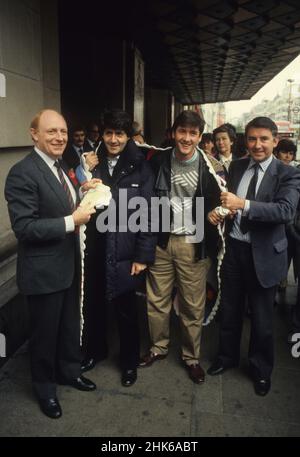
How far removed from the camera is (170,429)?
2.56 meters

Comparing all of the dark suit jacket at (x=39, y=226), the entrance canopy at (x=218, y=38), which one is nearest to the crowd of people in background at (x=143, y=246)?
the dark suit jacket at (x=39, y=226)

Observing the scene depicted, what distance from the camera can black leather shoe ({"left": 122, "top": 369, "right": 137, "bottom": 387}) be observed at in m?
3.07

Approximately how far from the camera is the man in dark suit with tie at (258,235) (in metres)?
2.74

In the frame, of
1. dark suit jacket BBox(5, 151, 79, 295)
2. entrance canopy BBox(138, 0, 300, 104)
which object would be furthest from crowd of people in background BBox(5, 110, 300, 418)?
entrance canopy BBox(138, 0, 300, 104)

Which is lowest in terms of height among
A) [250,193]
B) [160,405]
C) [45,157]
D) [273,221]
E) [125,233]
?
[160,405]

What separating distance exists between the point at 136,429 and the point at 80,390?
0.65 metres

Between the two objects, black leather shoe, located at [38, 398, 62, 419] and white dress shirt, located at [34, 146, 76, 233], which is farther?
black leather shoe, located at [38, 398, 62, 419]

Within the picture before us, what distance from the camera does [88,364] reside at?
10.9 feet

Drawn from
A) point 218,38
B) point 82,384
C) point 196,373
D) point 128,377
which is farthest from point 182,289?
point 218,38

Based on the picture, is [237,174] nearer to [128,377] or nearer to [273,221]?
[273,221]

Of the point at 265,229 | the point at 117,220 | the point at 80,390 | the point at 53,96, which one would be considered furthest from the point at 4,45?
the point at 80,390

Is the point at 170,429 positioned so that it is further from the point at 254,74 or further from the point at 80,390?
the point at 254,74

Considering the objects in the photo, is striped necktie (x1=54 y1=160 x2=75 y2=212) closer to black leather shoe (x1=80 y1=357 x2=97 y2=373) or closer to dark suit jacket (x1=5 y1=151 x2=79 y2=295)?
dark suit jacket (x1=5 y1=151 x2=79 y2=295)

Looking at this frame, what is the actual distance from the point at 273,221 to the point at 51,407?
2.08m
